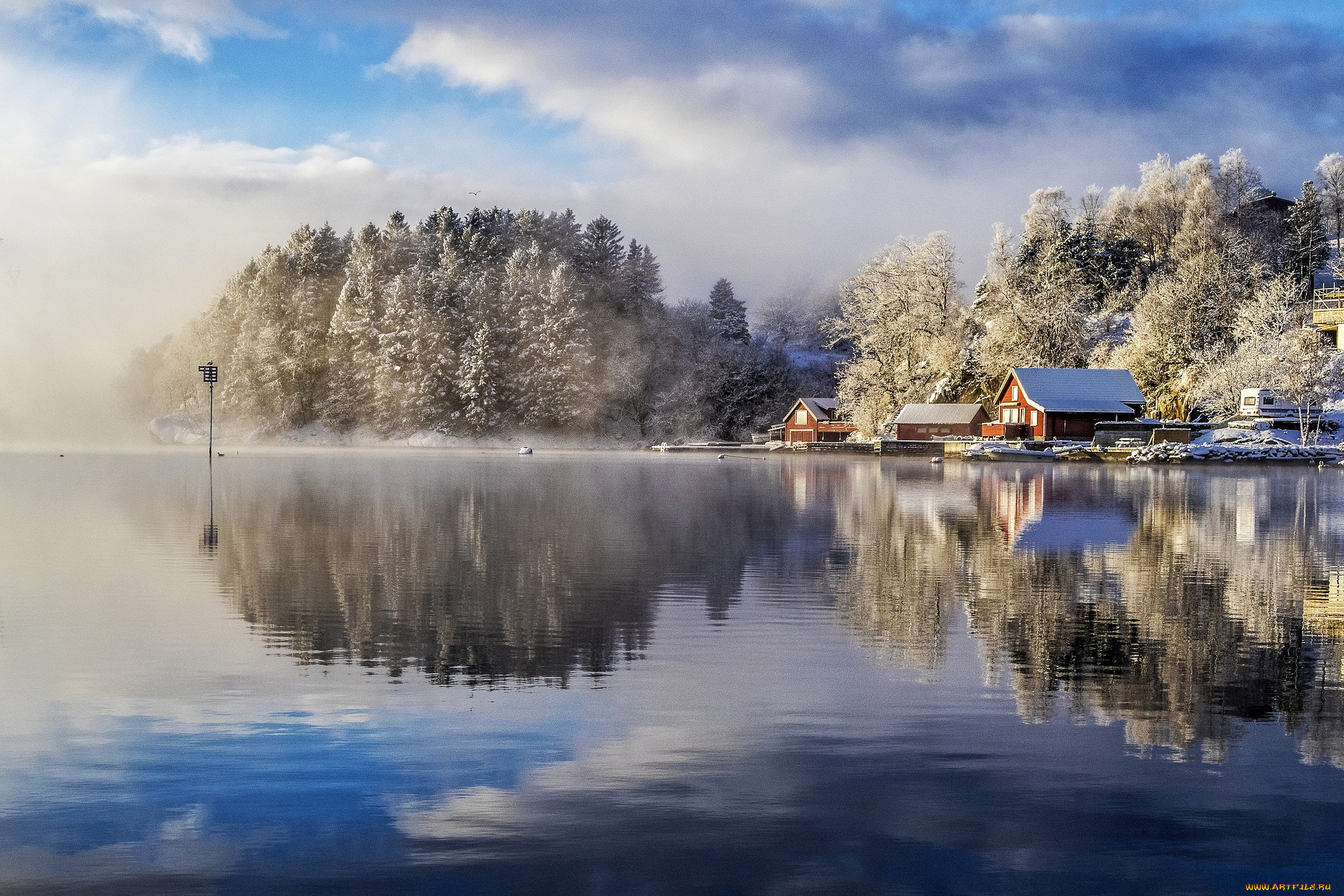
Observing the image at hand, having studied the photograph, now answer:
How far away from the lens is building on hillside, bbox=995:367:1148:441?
102 metres

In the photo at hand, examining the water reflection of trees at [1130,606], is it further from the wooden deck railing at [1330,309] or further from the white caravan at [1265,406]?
the wooden deck railing at [1330,309]

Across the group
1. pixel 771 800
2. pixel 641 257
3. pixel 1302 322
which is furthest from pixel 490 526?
pixel 641 257

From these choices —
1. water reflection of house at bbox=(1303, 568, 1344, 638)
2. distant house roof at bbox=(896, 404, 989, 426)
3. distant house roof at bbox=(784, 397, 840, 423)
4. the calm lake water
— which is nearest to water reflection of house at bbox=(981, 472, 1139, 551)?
the calm lake water

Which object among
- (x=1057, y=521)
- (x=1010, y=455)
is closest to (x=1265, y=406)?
(x=1010, y=455)

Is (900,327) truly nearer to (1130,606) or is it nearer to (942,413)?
(942,413)

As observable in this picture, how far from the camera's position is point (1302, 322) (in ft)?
378

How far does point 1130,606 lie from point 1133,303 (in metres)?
117

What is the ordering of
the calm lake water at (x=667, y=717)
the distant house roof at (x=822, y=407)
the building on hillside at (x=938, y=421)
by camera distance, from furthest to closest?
the distant house roof at (x=822, y=407) < the building on hillside at (x=938, y=421) < the calm lake water at (x=667, y=717)

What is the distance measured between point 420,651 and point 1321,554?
20.3 meters

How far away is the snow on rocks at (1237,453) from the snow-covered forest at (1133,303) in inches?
362

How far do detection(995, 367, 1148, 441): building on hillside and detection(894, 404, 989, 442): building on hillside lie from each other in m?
6.59

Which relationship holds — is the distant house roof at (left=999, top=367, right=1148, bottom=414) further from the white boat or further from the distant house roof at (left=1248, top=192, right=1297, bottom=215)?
the distant house roof at (left=1248, top=192, right=1297, bottom=215)

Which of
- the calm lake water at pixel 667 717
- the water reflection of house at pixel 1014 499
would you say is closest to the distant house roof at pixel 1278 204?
the water reflection of house at pixel 1014 499

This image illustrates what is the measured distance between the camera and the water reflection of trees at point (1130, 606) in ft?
40.1
